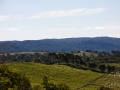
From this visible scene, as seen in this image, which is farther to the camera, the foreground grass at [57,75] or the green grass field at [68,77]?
the foreground grass at [57,75]

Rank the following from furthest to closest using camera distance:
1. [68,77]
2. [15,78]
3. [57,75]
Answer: [57,75] < [68,77] < [15,78]

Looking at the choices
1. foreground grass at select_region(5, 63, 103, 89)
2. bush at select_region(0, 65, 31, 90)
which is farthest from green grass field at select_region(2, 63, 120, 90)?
bush at select_region(0, 65, 31, 90)

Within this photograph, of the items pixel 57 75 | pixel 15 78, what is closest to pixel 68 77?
pixel 57 75

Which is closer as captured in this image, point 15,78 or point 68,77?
point 15,78

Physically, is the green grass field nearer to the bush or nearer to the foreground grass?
the foreground grass

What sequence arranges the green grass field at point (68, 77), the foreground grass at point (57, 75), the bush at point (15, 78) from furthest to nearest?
the foreground grass at point (57, 75) → the green grass field at point (68, 77) → the bush at point (15, 78)

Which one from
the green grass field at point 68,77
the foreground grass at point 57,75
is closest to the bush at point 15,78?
the green grass field at point 68,77

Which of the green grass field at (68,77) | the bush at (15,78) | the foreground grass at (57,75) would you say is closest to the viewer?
the bush at (15,78)

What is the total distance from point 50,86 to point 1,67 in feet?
55.3

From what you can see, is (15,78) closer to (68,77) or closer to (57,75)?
(68,77)

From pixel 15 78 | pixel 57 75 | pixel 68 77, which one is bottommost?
pixel 68 77

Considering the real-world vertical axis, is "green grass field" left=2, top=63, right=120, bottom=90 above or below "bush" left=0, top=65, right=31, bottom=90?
below

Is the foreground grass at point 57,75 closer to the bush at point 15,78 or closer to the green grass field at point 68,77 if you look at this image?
the green grass field at point 68,77

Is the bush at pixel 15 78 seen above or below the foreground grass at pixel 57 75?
above
